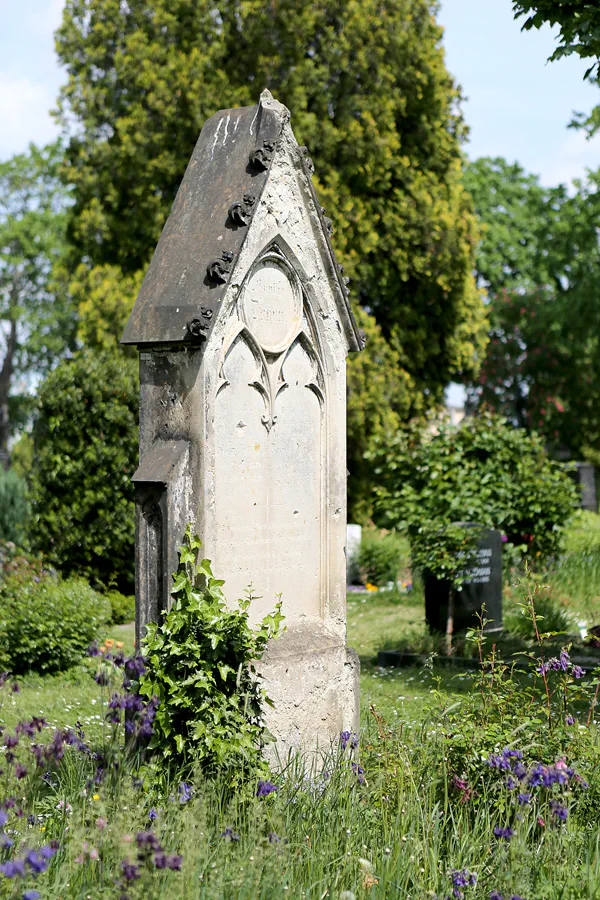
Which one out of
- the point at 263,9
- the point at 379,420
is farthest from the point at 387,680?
the point at 263,9

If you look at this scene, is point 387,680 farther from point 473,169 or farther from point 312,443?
point 473,169

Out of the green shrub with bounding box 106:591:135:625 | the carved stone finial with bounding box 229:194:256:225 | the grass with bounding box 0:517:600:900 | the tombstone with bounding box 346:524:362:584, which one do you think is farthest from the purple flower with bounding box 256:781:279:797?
the tombstone with bounding box 346:524:362:584

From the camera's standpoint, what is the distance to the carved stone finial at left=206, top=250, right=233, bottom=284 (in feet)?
15.8

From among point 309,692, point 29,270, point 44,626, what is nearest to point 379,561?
point 44,626

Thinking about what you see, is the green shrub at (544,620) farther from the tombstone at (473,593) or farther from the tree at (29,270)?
the tree at (29,270)

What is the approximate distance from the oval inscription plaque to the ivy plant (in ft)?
3.65

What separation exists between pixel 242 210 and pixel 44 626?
15.9ft

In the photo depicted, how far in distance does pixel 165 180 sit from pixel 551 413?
1719 centimetres

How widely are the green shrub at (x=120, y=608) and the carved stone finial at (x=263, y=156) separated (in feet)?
23.2

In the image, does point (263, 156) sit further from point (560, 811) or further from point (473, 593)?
point (473, 593)

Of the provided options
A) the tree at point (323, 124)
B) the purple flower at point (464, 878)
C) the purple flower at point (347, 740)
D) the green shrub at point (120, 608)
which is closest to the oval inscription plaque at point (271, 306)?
the purple flower at point (347, 740)

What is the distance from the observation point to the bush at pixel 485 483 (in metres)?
11.9

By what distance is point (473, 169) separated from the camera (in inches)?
1473

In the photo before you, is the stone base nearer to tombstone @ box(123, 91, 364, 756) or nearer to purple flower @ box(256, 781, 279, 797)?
tombstone @ box(123, 91, 364, 756)
